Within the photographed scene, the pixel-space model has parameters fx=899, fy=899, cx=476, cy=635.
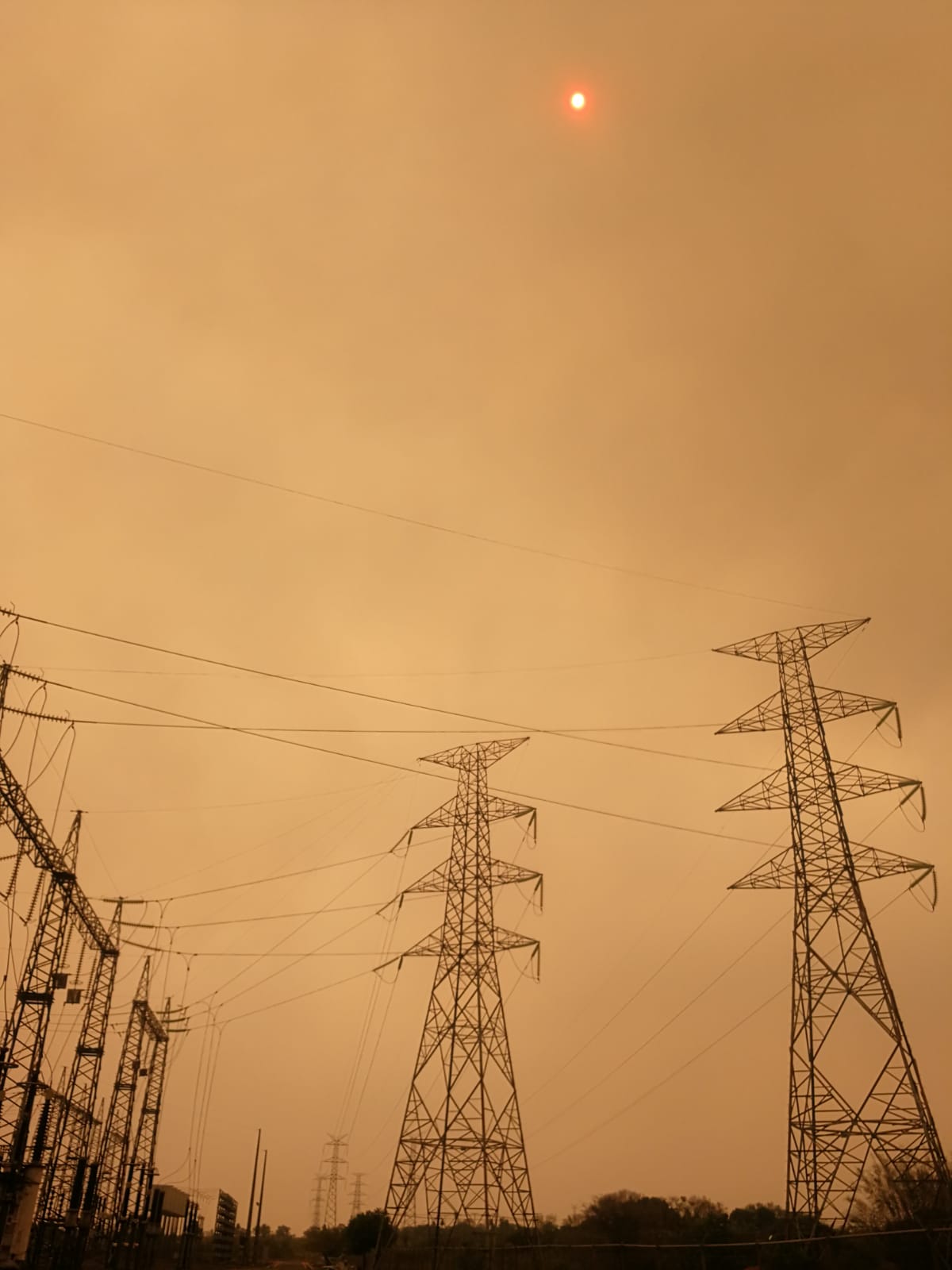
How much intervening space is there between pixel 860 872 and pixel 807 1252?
9.24 meters

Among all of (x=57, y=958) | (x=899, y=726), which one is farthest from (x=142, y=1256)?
(x=899, y=726)

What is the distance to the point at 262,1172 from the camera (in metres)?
61.7

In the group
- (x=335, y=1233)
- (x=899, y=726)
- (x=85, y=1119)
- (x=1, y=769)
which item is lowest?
(x=335, y=1233)

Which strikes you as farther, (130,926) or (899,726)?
(130,926)

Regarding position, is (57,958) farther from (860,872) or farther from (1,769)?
(860,872)

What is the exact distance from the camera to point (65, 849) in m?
31.2

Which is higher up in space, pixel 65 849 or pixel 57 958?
pixel 65 849

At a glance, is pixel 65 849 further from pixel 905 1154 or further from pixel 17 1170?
pixel 905 1154

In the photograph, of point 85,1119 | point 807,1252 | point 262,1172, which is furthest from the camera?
point 262,1172

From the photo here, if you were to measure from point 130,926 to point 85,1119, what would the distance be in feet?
23.8

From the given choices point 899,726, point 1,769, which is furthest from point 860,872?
point 1,769

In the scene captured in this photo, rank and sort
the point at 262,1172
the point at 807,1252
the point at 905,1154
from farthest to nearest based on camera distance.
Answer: the point at 262,1172
the point at 905,1154
the point at 807,1252

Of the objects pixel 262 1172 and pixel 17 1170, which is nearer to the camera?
pixel 17 1170

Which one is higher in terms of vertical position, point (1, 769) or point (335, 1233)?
point (1, 769)
